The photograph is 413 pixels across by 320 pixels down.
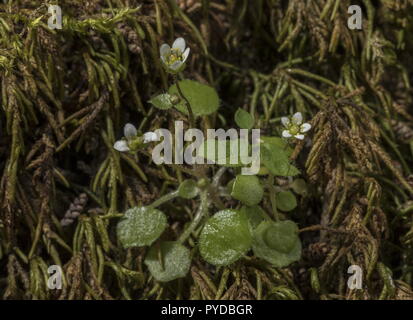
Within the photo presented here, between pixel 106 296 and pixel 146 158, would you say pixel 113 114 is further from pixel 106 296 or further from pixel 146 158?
pixel 106 296

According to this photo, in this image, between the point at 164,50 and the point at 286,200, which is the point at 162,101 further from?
the point at 286,200

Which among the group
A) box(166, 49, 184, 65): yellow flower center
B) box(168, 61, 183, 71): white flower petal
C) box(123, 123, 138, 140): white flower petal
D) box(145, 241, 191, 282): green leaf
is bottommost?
box(145, 241, 191, 282): green leaf

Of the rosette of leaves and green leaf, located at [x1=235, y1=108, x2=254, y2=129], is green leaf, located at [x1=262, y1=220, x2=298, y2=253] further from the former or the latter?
green leaf, located at [x1=235, y1=108, x2=254, y2=129]

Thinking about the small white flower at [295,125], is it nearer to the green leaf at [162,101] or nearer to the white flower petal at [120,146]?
the green leaf at [162,101]

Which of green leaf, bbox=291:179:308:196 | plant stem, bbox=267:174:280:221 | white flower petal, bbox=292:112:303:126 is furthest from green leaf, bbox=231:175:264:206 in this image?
white flower petal, bbox=292:112:303:126

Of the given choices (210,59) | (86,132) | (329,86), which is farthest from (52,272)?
(329,86)

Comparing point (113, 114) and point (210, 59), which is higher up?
point (210, 59)
